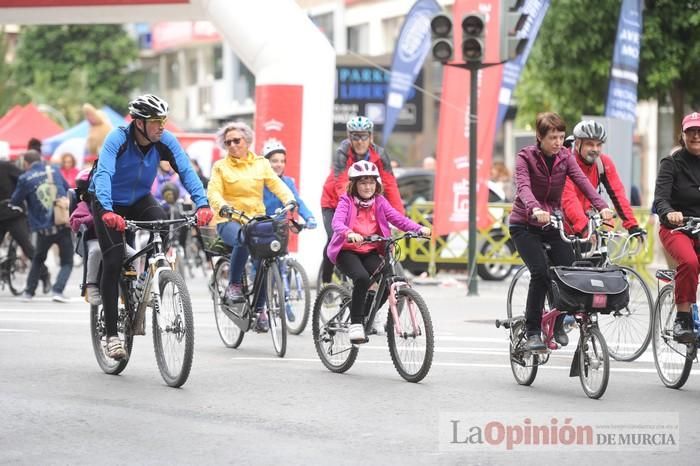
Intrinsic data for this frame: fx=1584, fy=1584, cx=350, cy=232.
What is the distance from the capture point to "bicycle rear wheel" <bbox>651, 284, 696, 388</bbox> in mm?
10219

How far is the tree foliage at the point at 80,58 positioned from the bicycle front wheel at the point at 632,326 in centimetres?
5894

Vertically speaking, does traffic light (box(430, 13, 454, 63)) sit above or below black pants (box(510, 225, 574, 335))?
above

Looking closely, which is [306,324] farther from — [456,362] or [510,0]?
[510,0]

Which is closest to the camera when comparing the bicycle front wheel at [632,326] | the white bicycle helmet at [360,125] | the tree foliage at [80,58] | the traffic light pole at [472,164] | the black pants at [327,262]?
the bicycle front wheel at [632,326]

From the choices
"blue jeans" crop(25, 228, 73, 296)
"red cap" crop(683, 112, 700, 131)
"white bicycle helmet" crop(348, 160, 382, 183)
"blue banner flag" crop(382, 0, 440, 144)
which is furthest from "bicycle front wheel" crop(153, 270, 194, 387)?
"blue banner flag" crop(382, 0, 440, 144)

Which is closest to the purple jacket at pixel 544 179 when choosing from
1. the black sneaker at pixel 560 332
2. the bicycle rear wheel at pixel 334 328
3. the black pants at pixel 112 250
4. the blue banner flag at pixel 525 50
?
the black sneaker at pixel 560 332

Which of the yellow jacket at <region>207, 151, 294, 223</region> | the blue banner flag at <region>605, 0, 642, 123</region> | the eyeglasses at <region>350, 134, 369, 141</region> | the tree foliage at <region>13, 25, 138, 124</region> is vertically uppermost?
the tree foliage at <region>13, 25, 138, 124</region>

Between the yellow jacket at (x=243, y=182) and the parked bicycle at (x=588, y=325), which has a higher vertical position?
the yellow jacket at (x=243, y=182)

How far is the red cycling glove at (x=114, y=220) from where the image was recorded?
32.8 ft

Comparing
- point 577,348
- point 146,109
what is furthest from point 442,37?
point 577,348

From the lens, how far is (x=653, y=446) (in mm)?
8023

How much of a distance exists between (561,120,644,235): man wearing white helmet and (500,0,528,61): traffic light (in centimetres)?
624

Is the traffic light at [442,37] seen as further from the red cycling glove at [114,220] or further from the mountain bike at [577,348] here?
the red cycling glove at [114,220]

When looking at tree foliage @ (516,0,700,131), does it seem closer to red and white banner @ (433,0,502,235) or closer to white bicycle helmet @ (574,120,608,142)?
red and white banner @ (433,0,502,235)
